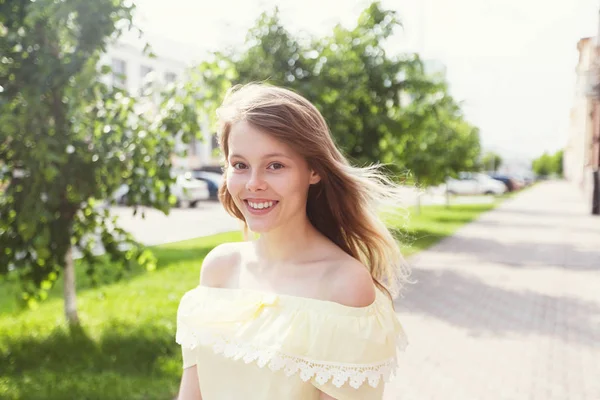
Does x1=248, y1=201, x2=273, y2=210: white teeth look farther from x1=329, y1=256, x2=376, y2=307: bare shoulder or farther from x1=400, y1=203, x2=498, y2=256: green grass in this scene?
x1=400, y1=203, x2=498, y2=256: green grass

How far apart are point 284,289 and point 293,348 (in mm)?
168

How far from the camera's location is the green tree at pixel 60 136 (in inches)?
217

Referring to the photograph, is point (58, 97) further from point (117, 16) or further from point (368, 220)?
point (368, 220)

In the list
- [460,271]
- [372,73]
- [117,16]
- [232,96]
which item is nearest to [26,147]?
[117,16]

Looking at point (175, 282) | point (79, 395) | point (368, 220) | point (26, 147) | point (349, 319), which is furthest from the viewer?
point (175, 282)

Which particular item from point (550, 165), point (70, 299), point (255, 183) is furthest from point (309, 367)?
point (550, 165)

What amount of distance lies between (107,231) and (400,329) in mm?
5014

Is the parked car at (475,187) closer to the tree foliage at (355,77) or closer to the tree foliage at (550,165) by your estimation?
the tree foliage at (355,77)

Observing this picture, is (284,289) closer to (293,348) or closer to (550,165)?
(293,348)

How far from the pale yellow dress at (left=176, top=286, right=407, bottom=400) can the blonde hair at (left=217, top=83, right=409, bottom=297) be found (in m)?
0.31

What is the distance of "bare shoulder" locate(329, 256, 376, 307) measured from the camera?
1757 mm

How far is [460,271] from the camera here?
11531 mm

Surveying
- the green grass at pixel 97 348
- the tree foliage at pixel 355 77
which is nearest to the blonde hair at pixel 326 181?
the green grass at pixel 97 348

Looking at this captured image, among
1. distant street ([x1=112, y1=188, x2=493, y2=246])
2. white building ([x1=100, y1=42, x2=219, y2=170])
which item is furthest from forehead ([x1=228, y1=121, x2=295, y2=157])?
distant street ([x1=112, y1=188, x2=493, y2=246])
